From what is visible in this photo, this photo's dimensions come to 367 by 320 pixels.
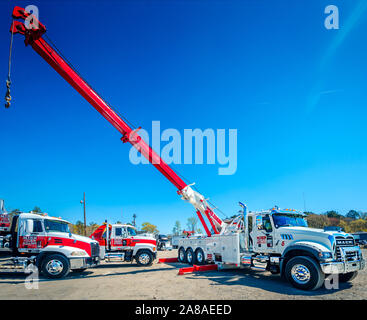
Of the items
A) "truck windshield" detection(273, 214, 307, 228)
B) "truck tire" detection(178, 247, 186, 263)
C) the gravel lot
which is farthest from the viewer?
"truck tire" detection(178, 247, 186, 263)

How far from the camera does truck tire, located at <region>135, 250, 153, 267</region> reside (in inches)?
599

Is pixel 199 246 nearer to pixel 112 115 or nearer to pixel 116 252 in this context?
pixel 116 252

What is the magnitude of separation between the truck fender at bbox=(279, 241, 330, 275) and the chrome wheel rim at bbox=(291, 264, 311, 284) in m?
0.48

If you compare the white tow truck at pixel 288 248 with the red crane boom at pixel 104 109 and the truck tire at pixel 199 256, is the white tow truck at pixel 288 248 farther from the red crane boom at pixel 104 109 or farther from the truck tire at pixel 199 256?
the red crane boom at pixel 104 109

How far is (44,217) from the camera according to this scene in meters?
11.9

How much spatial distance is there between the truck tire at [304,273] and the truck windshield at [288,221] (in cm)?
188

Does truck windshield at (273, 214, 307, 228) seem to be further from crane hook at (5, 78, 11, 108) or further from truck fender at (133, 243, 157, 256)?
crane hook at (5, 78, 11, 108)

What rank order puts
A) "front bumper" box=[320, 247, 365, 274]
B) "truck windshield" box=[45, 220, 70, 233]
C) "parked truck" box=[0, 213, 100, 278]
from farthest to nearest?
1. "truck windshield" box=[45, 220, 70, 233]
2. "parked truck" box=[0, 213, 100, 278]
3. "front bumper" box=[320, 247, 365, 274]

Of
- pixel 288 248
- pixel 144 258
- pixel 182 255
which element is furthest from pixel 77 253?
pixel 288 248

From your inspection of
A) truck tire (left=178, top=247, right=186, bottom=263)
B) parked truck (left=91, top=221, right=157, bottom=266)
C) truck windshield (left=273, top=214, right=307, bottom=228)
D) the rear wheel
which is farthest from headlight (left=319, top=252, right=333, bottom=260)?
Answer: truck tire (left=178, top=247, right=186, bottom=263)

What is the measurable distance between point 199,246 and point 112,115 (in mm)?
9192

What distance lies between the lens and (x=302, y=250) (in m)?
8.83

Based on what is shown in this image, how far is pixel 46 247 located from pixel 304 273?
10.3 m
